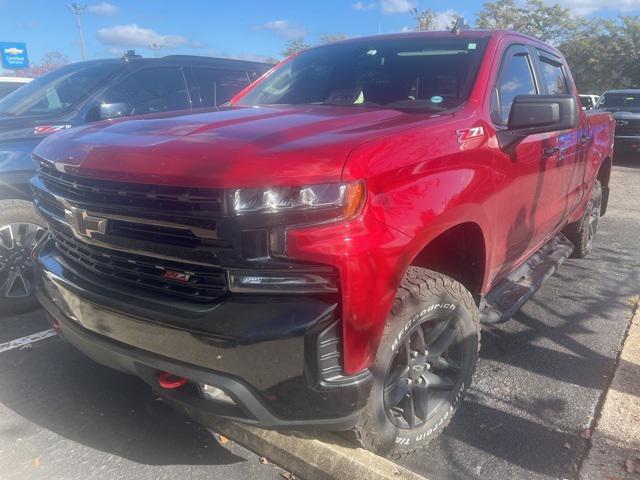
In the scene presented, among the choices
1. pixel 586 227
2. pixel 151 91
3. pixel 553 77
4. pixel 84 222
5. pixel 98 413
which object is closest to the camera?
pixel 84 222

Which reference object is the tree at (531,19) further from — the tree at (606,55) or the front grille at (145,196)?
the front grille at (145,196)

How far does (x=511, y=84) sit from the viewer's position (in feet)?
10.9

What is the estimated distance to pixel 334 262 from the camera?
1.82 metres

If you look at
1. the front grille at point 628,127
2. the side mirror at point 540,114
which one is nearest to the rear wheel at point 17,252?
the side mirror at point 540,114

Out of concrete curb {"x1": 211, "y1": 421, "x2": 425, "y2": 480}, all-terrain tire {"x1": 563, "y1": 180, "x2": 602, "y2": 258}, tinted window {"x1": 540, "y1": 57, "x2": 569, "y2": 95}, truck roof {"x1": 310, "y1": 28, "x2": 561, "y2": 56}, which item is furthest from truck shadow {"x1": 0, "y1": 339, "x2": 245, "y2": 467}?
all-terrain tire {"x1": 563, "y1": 180, "x2": 602, "y2": 258}

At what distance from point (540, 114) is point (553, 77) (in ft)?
6.02

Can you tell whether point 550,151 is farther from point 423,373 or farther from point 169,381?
point 169,381

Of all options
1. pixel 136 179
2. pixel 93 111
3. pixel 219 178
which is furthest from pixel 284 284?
pixel 93 111

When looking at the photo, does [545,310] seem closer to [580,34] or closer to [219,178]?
[219,178]

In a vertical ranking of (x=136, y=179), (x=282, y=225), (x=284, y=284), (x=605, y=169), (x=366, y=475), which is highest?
(x=136, y=179)

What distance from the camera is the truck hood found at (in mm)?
1862

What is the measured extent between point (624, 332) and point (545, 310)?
607mm

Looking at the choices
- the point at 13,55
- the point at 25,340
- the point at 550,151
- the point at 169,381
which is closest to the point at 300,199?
the point at 169,381

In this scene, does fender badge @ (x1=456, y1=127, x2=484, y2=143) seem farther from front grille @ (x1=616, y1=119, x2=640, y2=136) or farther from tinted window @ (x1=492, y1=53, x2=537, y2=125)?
front grille @ (x1=616, y1=119, x2=640, y2=136)
